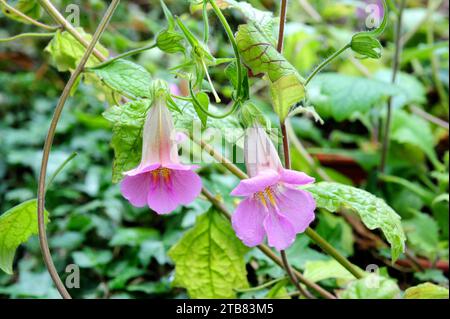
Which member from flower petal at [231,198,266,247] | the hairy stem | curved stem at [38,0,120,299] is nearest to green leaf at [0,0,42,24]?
curved stem at [38,0,120,299]

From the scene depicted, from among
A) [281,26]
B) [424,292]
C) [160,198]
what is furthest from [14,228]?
[424,292]

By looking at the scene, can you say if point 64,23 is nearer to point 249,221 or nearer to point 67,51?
point 67,51

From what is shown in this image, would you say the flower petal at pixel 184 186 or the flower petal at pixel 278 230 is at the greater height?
the flower petal at pixel 184 186

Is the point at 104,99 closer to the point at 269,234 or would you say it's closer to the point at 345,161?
the point at 269,234

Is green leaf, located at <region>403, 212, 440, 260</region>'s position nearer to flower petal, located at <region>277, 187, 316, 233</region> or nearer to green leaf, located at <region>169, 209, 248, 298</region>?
green leaf, located at <region>169, 209, 248, 298</region>

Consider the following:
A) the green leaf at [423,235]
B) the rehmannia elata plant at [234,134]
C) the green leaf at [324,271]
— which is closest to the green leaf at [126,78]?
the rehmannia elata plant at [234,134]

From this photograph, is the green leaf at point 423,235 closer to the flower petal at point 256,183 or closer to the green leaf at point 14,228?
the flower petal at point 256,183
